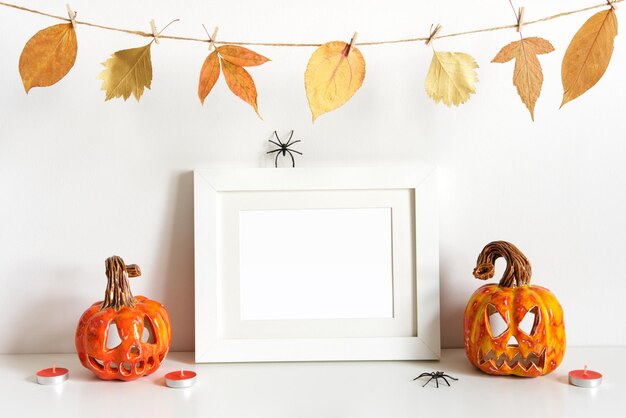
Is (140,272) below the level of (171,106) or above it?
below

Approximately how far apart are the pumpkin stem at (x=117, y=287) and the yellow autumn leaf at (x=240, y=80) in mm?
313

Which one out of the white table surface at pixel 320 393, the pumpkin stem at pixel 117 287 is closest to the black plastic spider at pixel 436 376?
the white table surface at pixel 320 393

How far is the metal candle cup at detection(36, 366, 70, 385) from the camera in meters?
0.91

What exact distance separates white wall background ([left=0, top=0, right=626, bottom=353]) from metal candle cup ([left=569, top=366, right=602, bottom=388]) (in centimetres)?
19

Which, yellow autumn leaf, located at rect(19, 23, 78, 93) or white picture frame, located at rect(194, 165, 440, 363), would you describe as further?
white picture frame, located at rect(194, 165, 440, 363)

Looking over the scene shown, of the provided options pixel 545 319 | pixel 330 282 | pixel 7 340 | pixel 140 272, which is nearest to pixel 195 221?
pixel 140 272

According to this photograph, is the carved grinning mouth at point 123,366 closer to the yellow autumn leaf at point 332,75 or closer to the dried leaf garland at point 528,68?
the yellow autumn leaf at point 332,75

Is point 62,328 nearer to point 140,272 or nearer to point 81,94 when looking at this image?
point 140,272

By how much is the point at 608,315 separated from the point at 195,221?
27.9 inches

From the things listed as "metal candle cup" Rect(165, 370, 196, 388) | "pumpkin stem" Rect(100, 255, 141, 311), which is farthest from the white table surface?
"pumpkin stem" Rect(100, 255, 141, 311)

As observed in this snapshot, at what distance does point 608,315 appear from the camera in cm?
106

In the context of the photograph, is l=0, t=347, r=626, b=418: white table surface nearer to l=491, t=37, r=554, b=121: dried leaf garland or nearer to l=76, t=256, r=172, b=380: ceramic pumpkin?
l=76, t=256, r=172, b=380: ceramic pumpkin

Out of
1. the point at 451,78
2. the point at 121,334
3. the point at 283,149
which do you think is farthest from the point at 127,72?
the point at 451,78

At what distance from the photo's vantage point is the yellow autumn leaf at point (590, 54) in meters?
0.83
